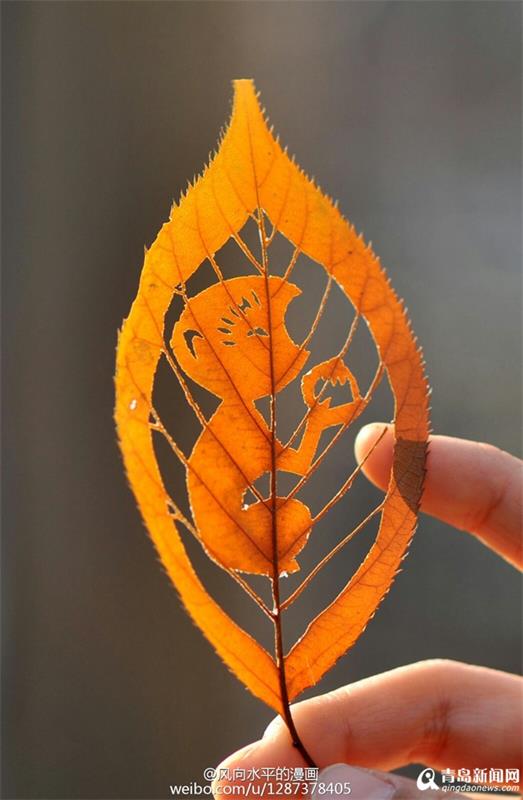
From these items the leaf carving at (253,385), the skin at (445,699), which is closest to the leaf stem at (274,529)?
the leaf carving at (253,385)

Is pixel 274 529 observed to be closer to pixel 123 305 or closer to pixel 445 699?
pixel 445 699

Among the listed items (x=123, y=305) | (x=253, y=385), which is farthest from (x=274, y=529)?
(x=123, y=305)

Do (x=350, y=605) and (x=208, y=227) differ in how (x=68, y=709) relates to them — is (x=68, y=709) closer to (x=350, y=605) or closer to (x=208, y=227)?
(x=350, y=605)

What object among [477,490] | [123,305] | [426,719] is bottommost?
[426,719]

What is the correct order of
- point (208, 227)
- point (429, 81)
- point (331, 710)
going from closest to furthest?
point (208, 227)
point (331, 710)
point (429, 81)

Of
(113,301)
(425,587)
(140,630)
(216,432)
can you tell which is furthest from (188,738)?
(216,432)
